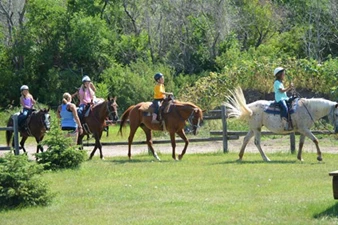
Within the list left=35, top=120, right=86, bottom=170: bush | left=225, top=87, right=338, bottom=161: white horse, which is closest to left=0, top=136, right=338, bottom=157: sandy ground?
left=225, top=87, right=338, bottom=161: white horse

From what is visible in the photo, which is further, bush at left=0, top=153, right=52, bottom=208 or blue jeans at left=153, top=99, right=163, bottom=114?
blue jeans at left=153, top=99, right=163, bottom=114

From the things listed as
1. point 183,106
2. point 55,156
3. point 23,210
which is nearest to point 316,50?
point 183,106

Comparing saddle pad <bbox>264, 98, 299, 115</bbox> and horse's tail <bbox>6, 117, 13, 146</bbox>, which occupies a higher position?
saddle pad <bbox>264, 98, 299, 115</bbox>

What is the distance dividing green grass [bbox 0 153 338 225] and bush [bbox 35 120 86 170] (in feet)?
1.44

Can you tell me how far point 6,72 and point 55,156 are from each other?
24319 mm

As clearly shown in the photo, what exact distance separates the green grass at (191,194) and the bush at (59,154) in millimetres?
439

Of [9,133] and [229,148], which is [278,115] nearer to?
[229,148]

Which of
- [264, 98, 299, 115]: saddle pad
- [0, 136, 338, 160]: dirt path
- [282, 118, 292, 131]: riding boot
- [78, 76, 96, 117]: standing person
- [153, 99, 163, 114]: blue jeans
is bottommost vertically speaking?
[0, 136, 338, 160]: dirt path

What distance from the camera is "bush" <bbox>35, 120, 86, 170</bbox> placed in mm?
20609

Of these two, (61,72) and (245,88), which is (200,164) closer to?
(245,88)

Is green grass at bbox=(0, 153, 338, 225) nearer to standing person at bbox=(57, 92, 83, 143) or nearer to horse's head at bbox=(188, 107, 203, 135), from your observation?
horse's head at bbox=(188, 107, 203, 135)

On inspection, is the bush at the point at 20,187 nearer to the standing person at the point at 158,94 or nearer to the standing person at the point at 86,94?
the standing person at the point at 158,94

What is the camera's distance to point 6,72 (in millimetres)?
43938

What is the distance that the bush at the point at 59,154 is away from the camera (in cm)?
2061
